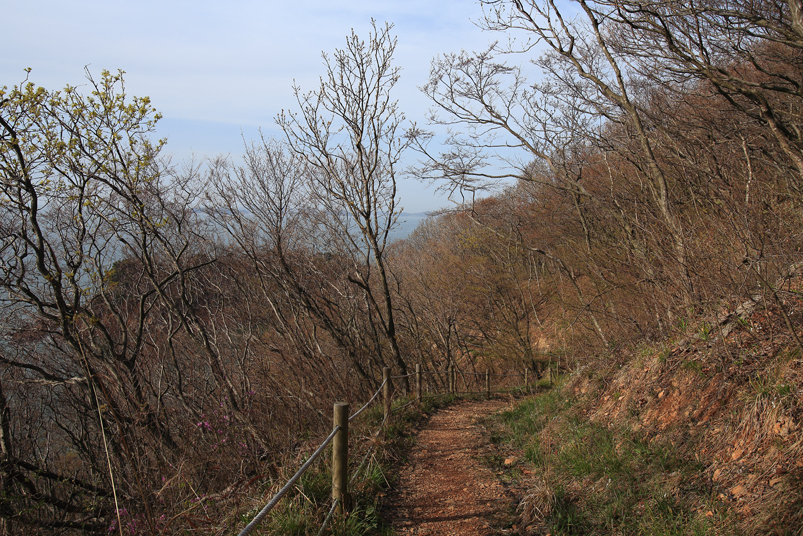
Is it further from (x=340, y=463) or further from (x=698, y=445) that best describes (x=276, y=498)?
(x=698, y=445)

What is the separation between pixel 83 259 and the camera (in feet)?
26.8

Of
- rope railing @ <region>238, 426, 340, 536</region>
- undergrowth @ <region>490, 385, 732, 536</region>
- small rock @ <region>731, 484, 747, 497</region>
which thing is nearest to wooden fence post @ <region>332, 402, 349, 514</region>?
rope railing @ <region>238, 426, 340, 536</region>

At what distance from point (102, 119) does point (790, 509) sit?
9.64 meters

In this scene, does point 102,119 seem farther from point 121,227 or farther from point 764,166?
point 764,166

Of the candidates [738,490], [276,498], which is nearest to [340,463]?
[276,498]

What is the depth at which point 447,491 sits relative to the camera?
187 inches

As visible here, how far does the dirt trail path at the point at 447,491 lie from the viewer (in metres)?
4.02

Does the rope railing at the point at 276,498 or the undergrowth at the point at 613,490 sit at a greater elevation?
the rope railing at the point at 276,498

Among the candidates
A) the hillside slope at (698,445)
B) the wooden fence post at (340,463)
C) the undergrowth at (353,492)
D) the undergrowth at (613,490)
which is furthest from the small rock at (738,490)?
the wooden fence post at (340,463)

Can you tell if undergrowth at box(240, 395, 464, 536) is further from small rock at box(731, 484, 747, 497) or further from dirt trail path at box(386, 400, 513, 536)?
small rock at box(731, 484, 747, 497)

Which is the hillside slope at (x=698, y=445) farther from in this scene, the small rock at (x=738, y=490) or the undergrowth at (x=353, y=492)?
the undergrowth at (x=353, y=492)

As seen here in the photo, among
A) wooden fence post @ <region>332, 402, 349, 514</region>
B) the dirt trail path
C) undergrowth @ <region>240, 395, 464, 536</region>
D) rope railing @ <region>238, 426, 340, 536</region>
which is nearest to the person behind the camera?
rope railing @ <region>238, 426, 340, 536</region>

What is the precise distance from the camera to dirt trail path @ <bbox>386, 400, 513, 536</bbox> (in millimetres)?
4023

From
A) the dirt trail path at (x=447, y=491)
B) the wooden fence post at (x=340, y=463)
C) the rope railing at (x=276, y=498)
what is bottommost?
the dirt trail path at (x=447, y=491)
